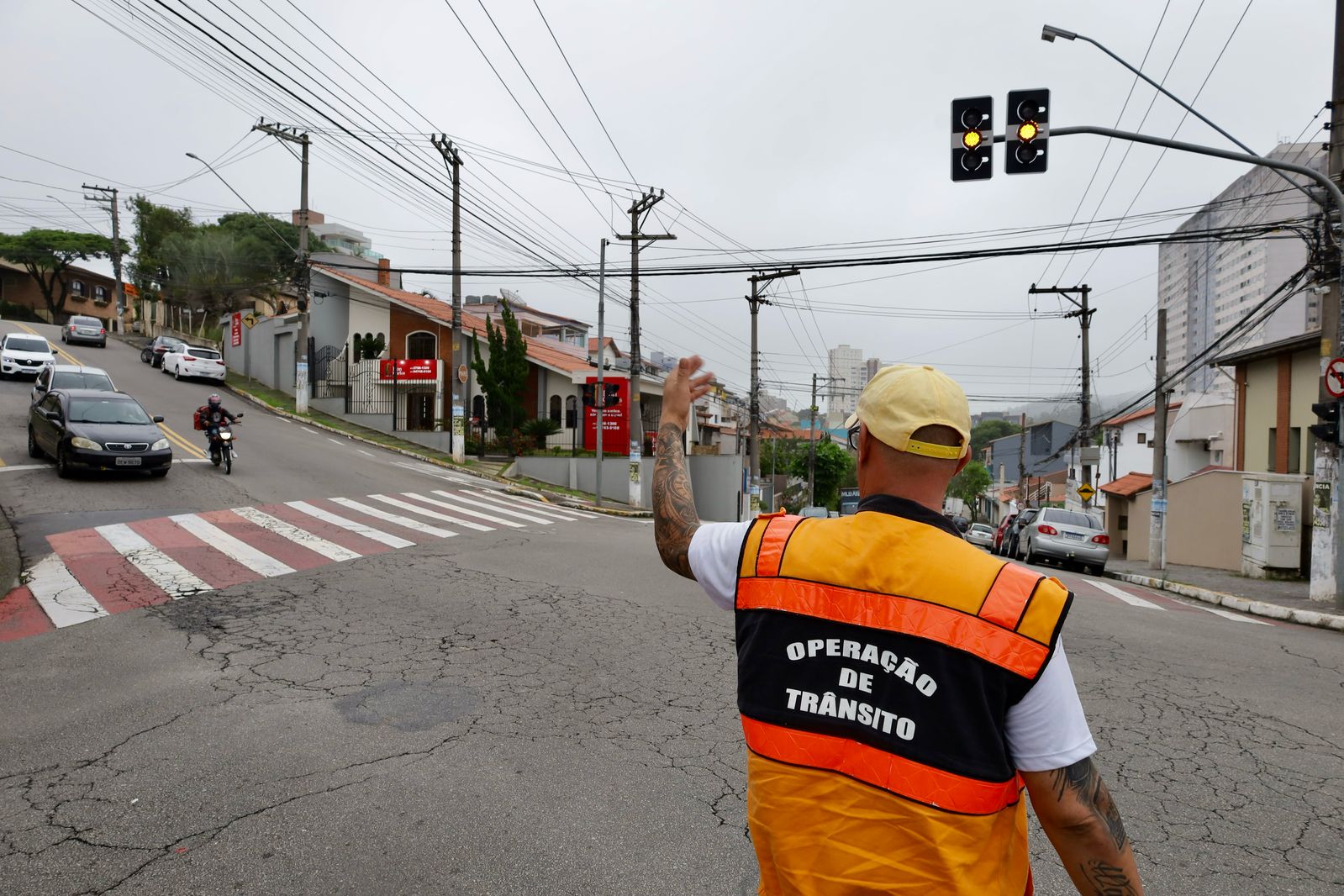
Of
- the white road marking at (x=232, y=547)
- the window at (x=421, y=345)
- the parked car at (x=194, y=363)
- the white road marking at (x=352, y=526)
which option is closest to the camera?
the white road marking at (x=232, y=547)

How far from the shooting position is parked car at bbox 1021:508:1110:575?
2009 centimetres

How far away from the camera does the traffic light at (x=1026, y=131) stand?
1130cm

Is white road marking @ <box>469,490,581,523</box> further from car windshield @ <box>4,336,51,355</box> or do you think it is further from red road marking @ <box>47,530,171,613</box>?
car windshield @ <box>4,336,51,355</box>

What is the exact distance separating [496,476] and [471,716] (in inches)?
902

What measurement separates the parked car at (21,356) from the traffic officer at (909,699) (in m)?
36.5

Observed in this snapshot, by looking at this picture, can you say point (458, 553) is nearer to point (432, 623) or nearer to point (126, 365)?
point (432, 623)

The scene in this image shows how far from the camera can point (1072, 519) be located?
68.6 ft

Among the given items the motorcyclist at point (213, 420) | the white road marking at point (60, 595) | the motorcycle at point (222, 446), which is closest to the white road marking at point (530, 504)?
the motorcycle at point (222, 446)

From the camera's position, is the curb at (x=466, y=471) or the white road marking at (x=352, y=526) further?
the curb at (x=466, y=471)

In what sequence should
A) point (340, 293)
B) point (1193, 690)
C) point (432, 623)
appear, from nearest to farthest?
point (1193, 690)
point (432, 623)
point (340, 293)

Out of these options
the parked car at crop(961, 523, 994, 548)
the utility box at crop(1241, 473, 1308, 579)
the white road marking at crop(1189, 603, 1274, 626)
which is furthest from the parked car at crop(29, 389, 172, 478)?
the parked car at crop(961, 523, 994, 548)

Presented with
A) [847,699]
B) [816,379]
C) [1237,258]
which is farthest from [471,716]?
[1237,258]

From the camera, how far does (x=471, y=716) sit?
5.62 m

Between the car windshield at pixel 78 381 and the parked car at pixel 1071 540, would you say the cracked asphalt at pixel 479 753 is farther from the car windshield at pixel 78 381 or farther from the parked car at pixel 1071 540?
the car windshield at pixel 78 381
